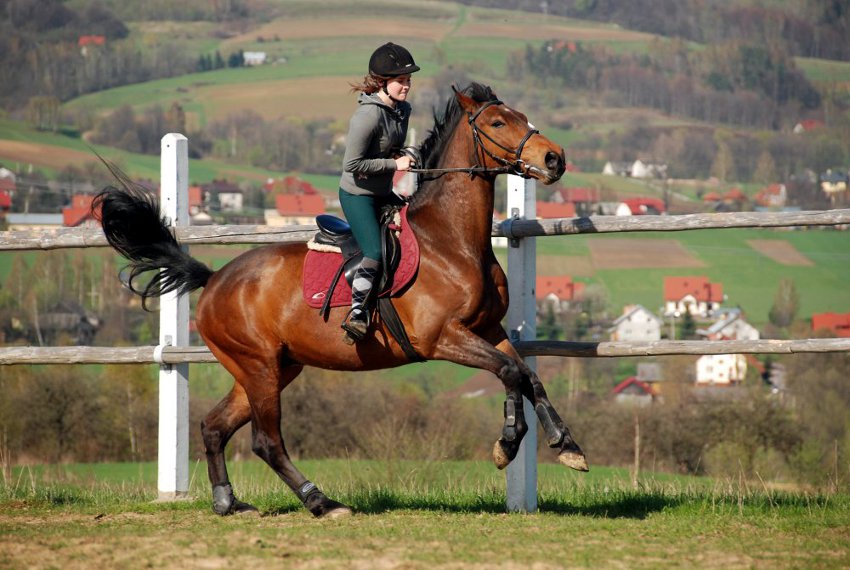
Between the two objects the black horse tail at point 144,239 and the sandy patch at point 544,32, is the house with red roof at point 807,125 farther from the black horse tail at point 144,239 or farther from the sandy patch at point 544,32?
the black horse tail at point 144,239

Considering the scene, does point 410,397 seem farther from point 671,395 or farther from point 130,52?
point 130,52

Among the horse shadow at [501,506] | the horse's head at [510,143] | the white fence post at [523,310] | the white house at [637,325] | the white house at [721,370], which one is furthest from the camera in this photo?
the white house at [637,325]

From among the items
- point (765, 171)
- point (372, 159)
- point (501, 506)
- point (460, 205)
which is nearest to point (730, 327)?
point (765, 171)

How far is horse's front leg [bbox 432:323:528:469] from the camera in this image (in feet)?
22.5

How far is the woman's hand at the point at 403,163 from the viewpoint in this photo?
7184 millimetres

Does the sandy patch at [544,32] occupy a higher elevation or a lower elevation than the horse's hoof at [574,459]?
higher

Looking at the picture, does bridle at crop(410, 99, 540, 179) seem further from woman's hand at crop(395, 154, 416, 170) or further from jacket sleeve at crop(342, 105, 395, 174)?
jacket sleeve at crop(342, 105, 395, 174)

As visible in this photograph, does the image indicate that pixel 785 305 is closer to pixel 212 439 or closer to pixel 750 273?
pixel 750 273

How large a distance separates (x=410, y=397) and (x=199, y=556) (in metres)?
51.6

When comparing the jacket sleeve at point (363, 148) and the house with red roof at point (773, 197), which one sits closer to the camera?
the jacket sleeve at point (363, 148)

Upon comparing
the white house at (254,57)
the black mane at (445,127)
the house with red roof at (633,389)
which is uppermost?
the white house at (254,57)

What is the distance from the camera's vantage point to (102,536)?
20.9 ft

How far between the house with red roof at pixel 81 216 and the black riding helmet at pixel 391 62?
219 cm

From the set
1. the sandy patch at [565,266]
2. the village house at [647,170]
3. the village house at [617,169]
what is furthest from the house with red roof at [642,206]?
the village house at [617,169]
